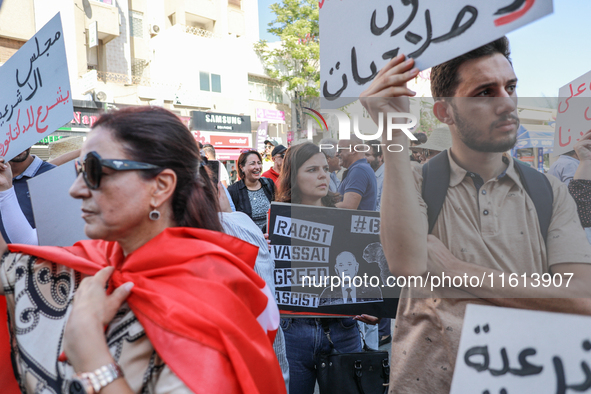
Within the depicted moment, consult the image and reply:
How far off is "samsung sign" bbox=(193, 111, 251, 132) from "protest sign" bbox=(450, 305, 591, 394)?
20467 millimetres

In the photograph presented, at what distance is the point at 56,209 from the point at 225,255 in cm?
121

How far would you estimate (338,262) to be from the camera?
5.82 ft

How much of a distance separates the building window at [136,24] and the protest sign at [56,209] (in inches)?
919

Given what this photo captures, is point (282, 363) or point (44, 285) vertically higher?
point (44, 285)

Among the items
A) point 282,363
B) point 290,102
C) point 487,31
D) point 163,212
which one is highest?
point 290,102

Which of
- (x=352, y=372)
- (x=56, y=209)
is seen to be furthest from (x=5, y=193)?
(x=352, y=372)

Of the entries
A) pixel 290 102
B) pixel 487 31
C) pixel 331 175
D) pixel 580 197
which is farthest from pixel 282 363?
pixel 290 102

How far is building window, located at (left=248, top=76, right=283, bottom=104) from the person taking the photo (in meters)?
26.6

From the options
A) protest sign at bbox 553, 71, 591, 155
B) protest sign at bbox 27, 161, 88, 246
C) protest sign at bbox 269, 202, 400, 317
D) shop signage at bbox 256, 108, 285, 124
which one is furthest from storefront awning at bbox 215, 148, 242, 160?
protest sign at bbox 553, 71, 591, 155

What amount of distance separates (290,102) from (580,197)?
28.3 metres

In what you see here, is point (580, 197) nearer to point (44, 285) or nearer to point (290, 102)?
point (44, 285)

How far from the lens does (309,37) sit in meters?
24.9

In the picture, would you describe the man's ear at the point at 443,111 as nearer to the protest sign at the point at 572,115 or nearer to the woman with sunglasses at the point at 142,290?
the protest sign at the point at 572,115

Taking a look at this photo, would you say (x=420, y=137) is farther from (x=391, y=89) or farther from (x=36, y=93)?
(x=36, y=93)
